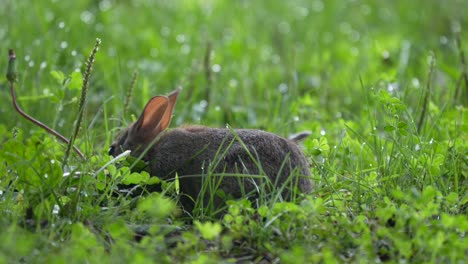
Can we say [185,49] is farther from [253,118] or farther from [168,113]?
[168,113]

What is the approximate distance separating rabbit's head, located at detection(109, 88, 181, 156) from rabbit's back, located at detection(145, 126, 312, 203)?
0.36 meters

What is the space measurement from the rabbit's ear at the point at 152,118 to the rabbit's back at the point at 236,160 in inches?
15.2

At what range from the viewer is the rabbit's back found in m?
4.25

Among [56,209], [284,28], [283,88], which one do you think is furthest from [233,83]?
[56,209]

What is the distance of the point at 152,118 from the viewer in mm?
5000

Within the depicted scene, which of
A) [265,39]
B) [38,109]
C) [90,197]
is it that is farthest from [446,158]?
[265,39]

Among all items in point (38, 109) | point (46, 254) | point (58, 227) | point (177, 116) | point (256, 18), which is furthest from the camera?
point (256, 18)

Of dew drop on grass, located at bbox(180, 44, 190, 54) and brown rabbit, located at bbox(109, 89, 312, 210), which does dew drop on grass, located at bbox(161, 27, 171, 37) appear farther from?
brown rabbit, located at bbox(109, 89, 312, 210)

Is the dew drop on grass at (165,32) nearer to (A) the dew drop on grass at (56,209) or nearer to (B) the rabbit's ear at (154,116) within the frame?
(B) the rabbit's ear at (154,116)

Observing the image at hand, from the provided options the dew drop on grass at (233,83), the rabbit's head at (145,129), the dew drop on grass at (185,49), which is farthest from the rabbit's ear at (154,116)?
the dew drop on grass at (185,49)

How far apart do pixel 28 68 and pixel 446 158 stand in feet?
10.5

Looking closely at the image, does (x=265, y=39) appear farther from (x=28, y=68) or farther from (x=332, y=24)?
(x=28, y=68)

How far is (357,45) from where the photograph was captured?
8500mm

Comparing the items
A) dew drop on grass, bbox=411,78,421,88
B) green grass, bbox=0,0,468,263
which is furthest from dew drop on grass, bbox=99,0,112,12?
dew drop on grass, bbox=411,78,421,88
